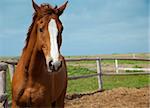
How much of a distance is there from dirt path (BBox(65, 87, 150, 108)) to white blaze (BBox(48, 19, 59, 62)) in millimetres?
4248

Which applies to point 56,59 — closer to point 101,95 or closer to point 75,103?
point 75,103

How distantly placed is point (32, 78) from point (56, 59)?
3.20 ft

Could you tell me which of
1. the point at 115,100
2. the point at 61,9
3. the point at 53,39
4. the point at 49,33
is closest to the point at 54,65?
the point at 53,39

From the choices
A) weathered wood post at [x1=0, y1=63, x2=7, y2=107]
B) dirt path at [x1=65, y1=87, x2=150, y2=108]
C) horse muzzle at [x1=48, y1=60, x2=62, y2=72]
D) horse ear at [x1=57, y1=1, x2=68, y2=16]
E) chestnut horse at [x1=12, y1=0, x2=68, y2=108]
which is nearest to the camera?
horse muzzle at [x1=48, y1=60, x2=62, y2=72]

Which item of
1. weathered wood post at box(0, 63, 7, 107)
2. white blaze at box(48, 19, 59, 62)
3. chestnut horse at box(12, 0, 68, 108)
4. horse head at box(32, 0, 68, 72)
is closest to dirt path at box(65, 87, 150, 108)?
weathered wood post at box(0, 63, 7, 107)

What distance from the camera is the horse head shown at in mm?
3915

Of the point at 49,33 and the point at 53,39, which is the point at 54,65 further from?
the point at 49,33

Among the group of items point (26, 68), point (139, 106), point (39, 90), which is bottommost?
point (139, 106)

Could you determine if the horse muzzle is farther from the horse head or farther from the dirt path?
the dirt path

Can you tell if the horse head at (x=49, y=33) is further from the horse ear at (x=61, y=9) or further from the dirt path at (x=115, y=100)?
the dirt path at (x=115, y=100)

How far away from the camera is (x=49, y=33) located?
13.4 ft

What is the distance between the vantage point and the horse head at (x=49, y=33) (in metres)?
3.92

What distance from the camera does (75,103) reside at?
28.0 feet

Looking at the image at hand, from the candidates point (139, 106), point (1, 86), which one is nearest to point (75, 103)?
point (139, 106)
